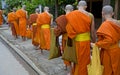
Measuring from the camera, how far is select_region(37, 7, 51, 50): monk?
1084 centimetres

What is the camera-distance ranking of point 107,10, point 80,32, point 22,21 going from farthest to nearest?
point 22,21 < point 80,32 < point 107,10

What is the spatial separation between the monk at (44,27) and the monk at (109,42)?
492 centimetres

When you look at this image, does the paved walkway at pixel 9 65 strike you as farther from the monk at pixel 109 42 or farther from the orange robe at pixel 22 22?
the monk at pixel 109 42

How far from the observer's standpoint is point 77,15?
669 cm

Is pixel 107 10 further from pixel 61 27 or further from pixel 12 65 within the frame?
pixel 12 65

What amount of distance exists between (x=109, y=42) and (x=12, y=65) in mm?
4853

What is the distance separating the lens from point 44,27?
11.0 metres

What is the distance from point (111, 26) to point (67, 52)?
59.4 inches

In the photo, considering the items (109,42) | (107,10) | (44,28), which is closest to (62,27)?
(107,10)

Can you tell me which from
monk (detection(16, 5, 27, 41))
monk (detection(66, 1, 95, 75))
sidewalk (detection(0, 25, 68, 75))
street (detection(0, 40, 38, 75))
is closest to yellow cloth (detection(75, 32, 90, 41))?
monk (detection(66, 1, 95, 75))

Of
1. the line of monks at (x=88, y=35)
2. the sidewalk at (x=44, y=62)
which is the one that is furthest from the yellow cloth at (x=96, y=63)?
the sidewalk at (x=44, y=62)

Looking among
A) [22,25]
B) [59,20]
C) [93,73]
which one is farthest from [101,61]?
[22,25]

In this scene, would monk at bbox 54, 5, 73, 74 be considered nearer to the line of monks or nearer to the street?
the line of monks

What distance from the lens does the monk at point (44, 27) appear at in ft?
35.6
